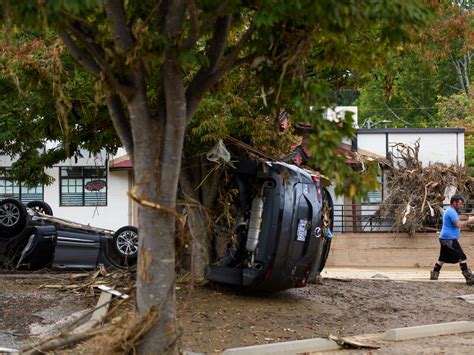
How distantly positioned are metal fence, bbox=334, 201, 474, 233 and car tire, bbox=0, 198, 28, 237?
12.5 metres

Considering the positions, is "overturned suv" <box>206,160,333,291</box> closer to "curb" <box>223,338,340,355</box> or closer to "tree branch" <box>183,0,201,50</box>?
"curb" <box>223,338,340,355</box>

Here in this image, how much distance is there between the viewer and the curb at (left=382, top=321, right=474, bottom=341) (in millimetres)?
8695

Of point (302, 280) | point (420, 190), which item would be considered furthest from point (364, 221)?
point (302, 280)

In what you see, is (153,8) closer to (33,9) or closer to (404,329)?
(33,9)

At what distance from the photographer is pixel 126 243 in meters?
13.5

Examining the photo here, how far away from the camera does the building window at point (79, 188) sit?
89.1ft

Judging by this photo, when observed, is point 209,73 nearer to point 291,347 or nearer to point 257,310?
point 291,347

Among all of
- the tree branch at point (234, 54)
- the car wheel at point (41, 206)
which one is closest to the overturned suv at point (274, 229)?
the tree branch at point (234, 54)

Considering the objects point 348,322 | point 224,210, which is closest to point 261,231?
point 224,210

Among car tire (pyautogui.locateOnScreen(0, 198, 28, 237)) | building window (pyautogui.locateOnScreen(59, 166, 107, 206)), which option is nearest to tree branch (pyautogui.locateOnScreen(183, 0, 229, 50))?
car tire (pyautogui.locateOnScreen(0, 198, 28, 237))

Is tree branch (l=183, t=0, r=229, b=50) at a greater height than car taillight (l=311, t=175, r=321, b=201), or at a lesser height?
greater

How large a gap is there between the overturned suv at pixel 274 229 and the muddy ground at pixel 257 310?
1.29 feet

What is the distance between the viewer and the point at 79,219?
89.1ft

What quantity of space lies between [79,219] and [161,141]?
2180 cm
